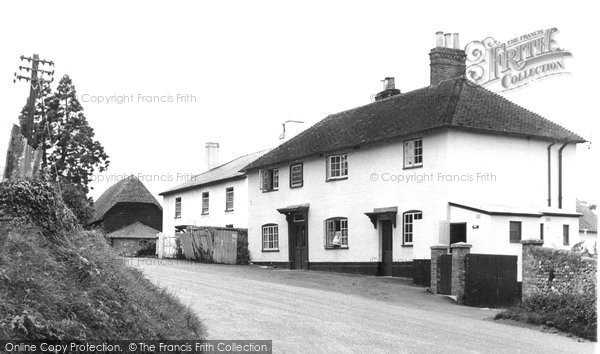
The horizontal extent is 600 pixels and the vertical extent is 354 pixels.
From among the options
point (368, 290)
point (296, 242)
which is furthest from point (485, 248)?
point (296, 242)

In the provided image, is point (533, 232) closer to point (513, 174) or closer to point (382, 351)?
point (513, 174)

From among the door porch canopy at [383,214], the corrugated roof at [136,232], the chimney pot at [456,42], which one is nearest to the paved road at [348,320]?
the door porch canopy at [383,214]

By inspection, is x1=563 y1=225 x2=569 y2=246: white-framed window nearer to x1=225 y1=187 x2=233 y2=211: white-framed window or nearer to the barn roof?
x1=225 y1=187 x2=233 y2=211: white-framed window

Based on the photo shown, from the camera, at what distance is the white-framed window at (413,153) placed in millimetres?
28594

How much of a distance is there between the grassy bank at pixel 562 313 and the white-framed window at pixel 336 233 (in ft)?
43.2

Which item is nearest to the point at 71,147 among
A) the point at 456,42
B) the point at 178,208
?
the point at 456,42

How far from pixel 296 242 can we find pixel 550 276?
17.5 meters

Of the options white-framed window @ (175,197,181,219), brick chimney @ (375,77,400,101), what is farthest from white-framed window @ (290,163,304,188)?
white-framed window @ (175,197,181,219)

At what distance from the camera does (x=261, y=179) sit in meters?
38.4

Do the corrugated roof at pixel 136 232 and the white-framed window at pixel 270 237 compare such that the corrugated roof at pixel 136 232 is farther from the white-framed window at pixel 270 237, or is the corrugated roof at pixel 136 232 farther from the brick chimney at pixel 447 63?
the brick chimney at pixel 447 63

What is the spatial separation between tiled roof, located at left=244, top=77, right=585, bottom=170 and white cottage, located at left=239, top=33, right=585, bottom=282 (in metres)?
0.07

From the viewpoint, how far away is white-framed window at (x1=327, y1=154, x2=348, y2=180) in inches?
1280

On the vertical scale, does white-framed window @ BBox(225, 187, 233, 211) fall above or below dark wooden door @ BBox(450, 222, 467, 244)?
above

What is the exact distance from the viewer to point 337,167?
33.0 meters
